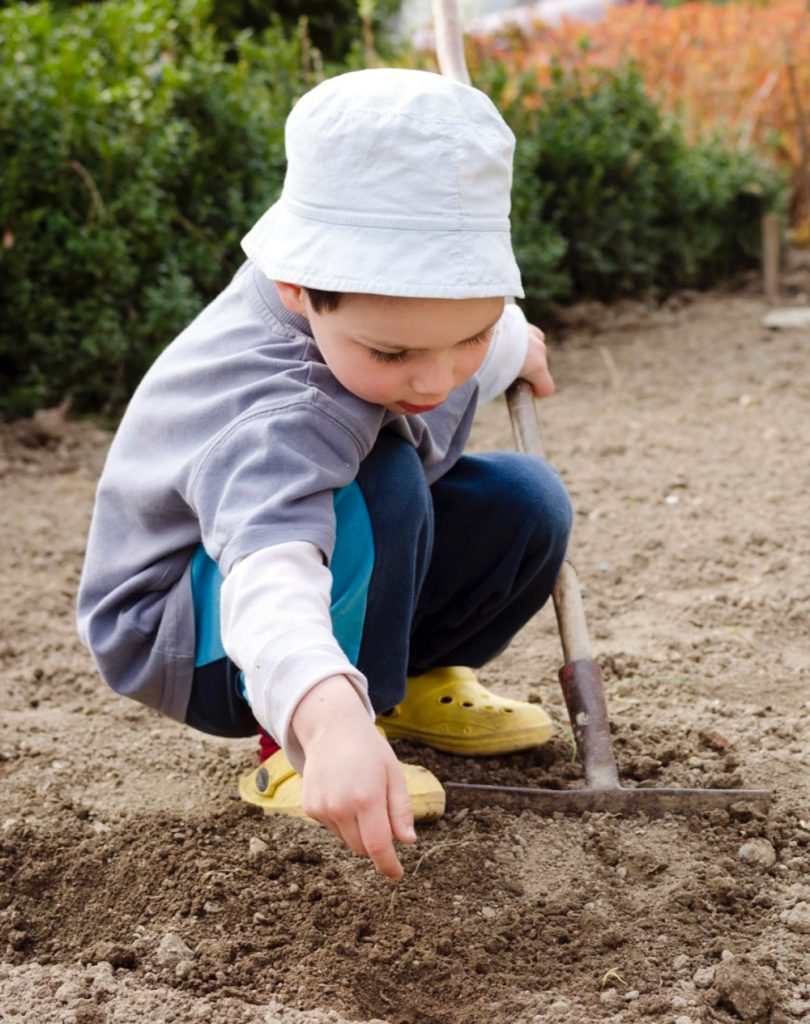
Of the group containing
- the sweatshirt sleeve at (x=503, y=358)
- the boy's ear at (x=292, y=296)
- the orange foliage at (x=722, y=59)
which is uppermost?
the boy's ear at (x=292, y=296)

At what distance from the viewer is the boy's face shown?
1.64 metres

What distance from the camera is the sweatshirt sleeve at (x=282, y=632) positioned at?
1482 millimetres

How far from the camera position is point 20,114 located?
449 cm

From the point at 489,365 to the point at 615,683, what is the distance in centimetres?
75

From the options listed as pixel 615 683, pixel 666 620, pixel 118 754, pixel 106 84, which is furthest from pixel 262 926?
pixel 106 84

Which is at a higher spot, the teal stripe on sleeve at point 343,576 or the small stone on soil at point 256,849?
the teal stripe on sleeve at point 343,576

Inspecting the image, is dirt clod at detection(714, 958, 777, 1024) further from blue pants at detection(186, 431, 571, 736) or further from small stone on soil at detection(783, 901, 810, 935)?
blue pants at detection(186, 431, 571, 736)

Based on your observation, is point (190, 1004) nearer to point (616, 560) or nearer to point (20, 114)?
point (616, 560)

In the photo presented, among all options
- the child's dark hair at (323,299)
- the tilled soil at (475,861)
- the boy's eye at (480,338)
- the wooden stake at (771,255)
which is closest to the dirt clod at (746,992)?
the tilled soil at (475,861)

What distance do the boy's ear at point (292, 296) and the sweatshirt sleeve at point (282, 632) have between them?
1.17ft

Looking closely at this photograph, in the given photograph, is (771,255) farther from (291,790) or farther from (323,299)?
(323,299)

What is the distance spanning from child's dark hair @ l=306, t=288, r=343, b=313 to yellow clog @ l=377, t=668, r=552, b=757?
3.23ft

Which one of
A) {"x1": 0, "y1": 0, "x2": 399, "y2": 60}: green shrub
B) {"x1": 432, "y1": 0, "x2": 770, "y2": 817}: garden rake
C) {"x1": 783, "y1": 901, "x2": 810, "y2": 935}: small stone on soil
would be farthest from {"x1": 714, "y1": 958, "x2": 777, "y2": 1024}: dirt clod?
{"x1": 0, "y1": 0, "x2": 399, "y2": 60}: green shrub

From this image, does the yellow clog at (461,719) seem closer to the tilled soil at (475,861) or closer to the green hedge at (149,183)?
the tilled soil at (475,861)
